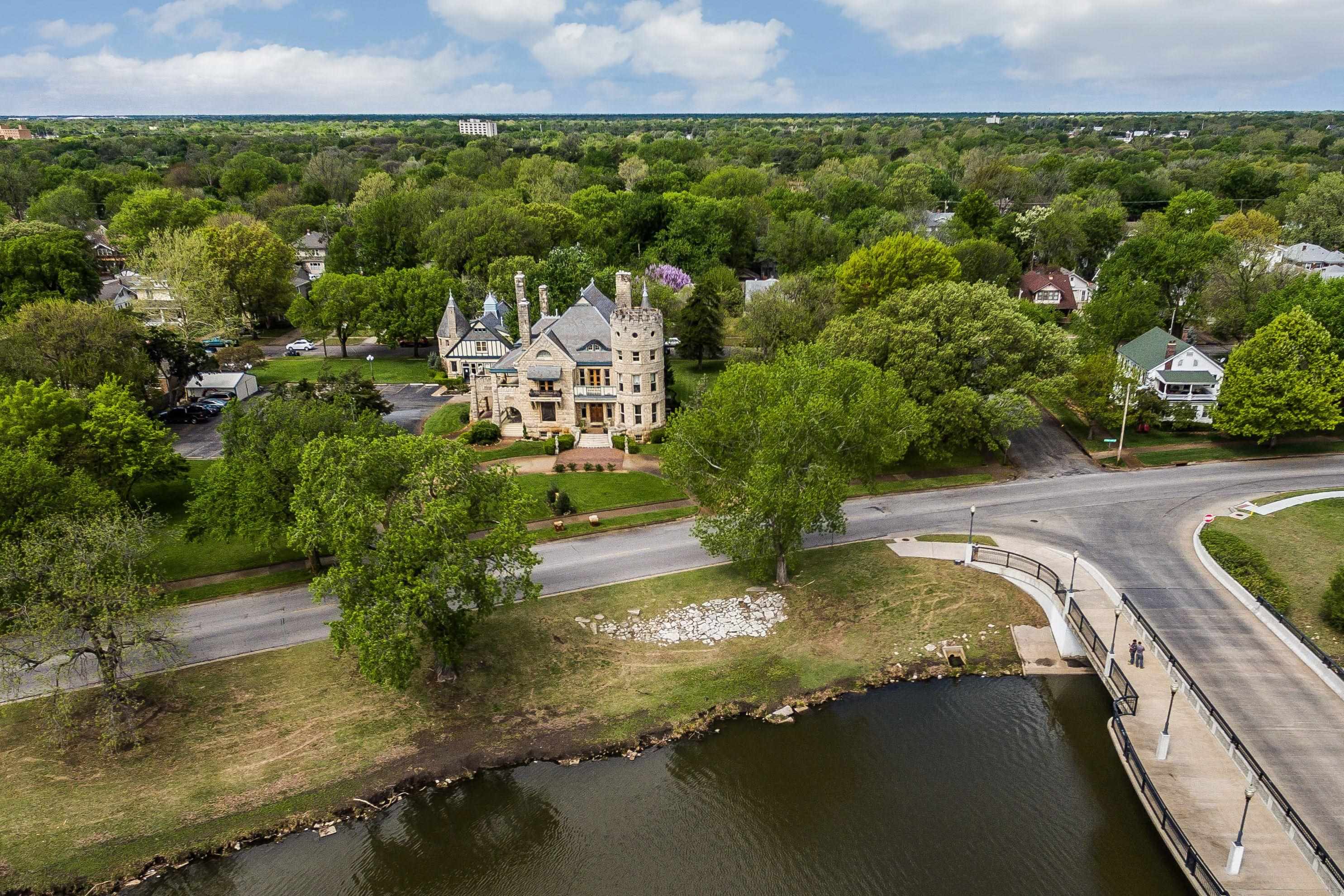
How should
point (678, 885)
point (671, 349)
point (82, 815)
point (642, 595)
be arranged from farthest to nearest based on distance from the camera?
point (671, 349)
point (642, 595)
point (82, 815)
point (678, 885)

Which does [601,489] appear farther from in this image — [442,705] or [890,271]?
[890,271]

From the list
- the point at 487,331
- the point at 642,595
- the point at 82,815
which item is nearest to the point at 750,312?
the point at 487,331

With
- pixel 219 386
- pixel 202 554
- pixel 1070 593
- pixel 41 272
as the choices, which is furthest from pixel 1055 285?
pixel 41 272

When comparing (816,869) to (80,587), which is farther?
(80,587)

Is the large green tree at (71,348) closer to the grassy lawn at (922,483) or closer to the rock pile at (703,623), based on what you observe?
the rock pile at (703,623)

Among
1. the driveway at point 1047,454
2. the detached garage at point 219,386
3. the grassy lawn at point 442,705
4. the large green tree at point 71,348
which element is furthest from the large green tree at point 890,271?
the large green tree at point 71,348

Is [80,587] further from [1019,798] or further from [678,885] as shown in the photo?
[1019,798]
